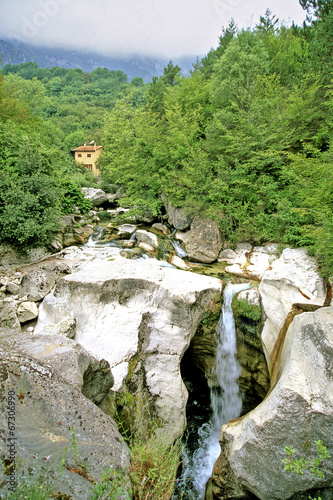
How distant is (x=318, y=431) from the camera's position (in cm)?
423

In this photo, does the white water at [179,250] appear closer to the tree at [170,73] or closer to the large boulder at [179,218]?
the large boulder at [179,218]

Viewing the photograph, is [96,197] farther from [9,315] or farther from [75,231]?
[9,315]

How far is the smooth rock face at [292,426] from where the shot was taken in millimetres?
4258

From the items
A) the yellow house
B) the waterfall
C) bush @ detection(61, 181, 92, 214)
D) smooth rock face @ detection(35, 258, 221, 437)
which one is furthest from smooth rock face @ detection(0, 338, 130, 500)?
the yellow house

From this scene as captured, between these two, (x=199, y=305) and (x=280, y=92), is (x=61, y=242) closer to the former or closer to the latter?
(x=199, y=305)

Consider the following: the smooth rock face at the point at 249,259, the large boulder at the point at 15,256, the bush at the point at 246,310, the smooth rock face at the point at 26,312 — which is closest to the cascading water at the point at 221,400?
the bush at the point at 246,310

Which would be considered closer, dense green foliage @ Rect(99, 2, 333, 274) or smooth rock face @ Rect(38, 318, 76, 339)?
smooth rock face @ Rect(38, 318, 76, 339)

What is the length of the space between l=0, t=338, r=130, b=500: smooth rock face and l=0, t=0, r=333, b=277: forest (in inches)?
253

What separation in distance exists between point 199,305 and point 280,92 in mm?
12448

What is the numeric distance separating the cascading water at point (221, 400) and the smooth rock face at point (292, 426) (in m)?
1.10

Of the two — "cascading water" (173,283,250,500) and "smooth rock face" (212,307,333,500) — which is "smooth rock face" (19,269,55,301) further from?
"smooth rock face" (212,307,333,500)

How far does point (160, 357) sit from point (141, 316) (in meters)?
1.14

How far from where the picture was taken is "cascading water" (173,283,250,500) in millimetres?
6129

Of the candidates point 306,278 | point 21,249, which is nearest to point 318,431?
point 306,278
